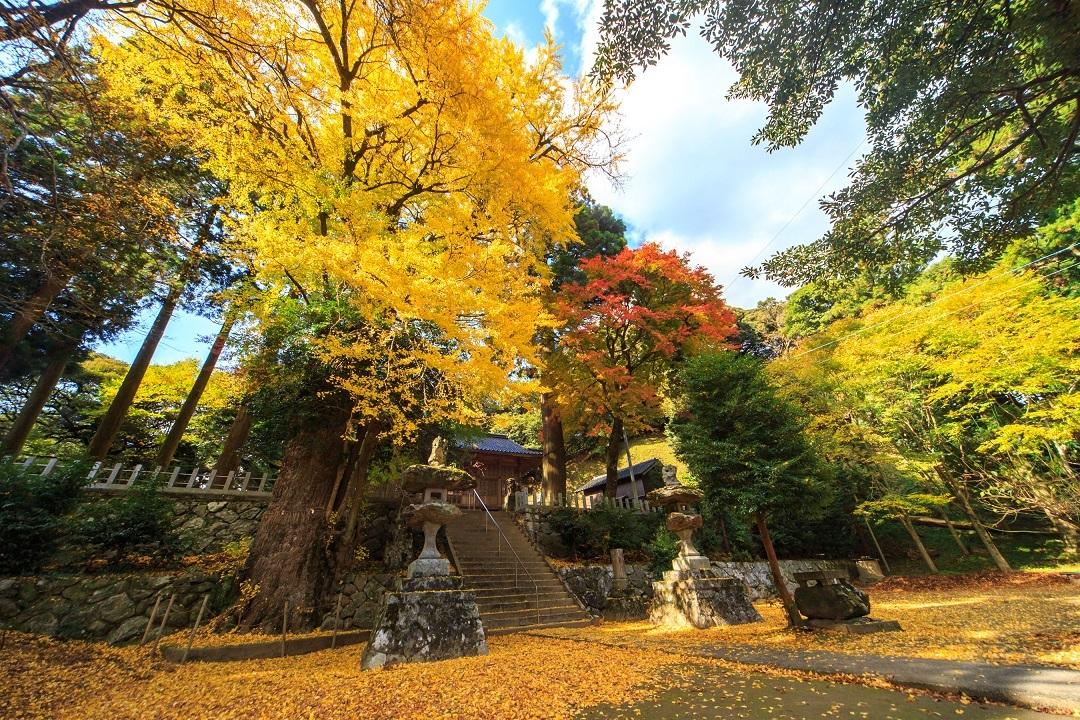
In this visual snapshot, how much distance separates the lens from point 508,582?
9.85m

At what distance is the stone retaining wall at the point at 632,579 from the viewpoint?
11.0m

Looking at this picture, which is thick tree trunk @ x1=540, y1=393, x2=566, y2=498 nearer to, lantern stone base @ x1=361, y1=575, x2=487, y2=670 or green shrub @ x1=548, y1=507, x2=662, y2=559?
green shrub @ x1=548, y1=507, x2=662, y2=559

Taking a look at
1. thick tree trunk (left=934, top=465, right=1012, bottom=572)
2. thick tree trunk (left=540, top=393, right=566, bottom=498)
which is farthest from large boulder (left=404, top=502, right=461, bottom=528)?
thick tree trunk (left=934, top=465, right=1012, bottom=572)

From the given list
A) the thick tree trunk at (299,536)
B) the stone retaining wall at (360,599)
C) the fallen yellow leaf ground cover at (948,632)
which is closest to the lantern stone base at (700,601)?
the fallen yellow leaf ground cover at (948,632)

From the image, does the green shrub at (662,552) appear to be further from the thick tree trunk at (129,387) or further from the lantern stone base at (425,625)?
the thick tree trunk at (129,387)

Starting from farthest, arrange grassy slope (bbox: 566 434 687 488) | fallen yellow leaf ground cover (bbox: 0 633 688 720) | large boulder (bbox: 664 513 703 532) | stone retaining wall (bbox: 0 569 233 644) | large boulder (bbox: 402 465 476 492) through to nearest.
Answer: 1. grassy slope (bbox: 566 434 687 488)
2. large boulder (bbox: 664 513 703 532)
3. large boulder (bbox: 402 465 476 492)
4. stone retaining wall (bbox: 0 569 233 644)
5. fallen yellow leaf ground cover (bbox: 0 633 688 720)

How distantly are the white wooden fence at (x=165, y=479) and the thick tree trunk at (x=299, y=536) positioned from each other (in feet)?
10.2

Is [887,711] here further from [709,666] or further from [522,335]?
[522,335]

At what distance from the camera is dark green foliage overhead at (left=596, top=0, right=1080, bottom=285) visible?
4609mm

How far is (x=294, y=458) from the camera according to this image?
312 inches

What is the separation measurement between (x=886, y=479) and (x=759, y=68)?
53.2 feet

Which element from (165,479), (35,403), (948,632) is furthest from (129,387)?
(948,632)

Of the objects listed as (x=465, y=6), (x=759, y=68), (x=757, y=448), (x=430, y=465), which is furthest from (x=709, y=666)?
(x=465, y=6)

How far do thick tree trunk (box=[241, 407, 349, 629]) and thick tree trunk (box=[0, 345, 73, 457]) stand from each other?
23.9ft
